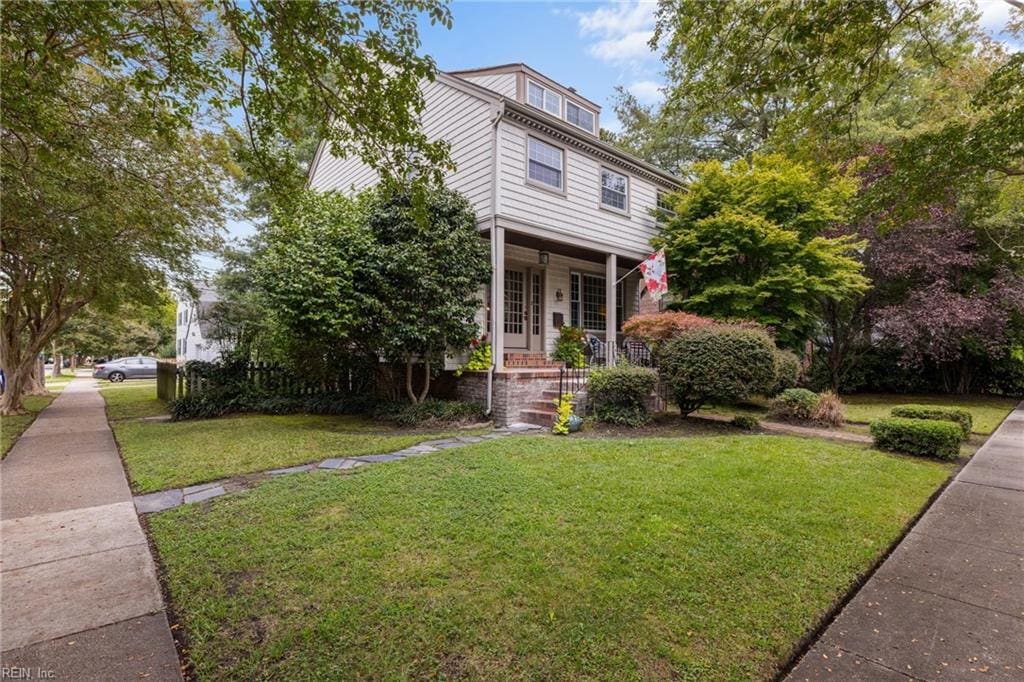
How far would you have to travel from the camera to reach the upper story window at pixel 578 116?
14.0 meters

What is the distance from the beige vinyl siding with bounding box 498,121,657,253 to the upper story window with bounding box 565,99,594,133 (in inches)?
129

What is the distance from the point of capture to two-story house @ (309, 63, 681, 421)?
9.48m

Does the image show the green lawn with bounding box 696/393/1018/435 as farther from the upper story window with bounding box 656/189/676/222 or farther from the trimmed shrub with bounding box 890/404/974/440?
the upper story window with bounding box 656/189/676/222

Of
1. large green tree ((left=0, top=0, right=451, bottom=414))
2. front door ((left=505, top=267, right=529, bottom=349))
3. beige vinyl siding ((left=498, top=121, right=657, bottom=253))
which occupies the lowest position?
front door ((left=505, top=267, right=529, bottom=349))

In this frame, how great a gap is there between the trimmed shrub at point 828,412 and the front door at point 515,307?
6465 millimetres

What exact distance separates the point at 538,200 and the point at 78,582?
914 centimetres

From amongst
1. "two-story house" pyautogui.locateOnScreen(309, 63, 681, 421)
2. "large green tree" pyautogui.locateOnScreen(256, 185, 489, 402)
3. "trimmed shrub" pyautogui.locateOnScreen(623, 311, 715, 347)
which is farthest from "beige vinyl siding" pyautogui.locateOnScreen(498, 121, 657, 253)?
"trimmed shrub" pyautogui.locateOnScreen(623, 311, 715, 347)

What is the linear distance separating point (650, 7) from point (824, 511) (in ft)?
17.0

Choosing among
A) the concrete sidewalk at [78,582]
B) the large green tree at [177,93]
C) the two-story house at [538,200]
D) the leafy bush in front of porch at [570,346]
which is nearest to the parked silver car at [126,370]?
the two-story house at [538,200]

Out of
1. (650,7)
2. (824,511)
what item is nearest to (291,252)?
(650,7)

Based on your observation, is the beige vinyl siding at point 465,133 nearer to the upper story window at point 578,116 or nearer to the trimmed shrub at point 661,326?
the trimmed shrub at point 661,326

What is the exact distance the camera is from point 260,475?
523cm

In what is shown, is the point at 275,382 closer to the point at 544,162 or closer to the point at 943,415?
the point at 544,162

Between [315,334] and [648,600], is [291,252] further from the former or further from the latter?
[648,600]
